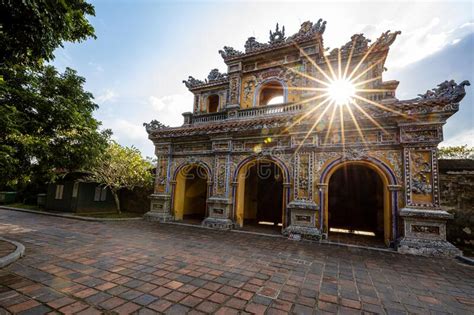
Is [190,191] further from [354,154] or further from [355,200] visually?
[355,200]

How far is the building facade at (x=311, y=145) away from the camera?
7.28 meters

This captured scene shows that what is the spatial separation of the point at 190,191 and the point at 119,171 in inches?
173

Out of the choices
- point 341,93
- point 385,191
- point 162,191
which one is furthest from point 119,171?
point 385,191

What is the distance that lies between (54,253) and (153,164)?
11271mm

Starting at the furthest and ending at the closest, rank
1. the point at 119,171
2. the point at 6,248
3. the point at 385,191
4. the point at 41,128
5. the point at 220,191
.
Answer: the point at 119,171 < the point at 220,191 < the point at 385,191 < the point at 41,128 < the point at 6,248

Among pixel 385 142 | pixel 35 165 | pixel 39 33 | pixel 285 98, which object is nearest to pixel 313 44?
pixel 285 98

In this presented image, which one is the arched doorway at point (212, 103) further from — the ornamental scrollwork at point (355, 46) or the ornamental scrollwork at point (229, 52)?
the ornamental scrollwork at point (355, 46)

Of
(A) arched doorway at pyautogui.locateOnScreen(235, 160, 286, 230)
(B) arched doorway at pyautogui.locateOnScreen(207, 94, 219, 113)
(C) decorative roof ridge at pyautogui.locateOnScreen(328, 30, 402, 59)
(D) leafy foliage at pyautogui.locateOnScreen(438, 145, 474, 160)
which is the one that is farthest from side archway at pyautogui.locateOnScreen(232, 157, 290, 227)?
(D) leafy foliage at pyautogui.locateOnScreen(438, 145, 474, 160)

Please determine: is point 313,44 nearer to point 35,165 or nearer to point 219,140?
point 219,140

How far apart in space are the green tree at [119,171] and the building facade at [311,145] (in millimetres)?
A: 1991

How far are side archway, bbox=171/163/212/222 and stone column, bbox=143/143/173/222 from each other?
0.37m

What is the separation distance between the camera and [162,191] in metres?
11.9

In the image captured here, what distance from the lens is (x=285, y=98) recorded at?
11.0m

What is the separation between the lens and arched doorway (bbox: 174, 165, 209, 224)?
1189 cm
